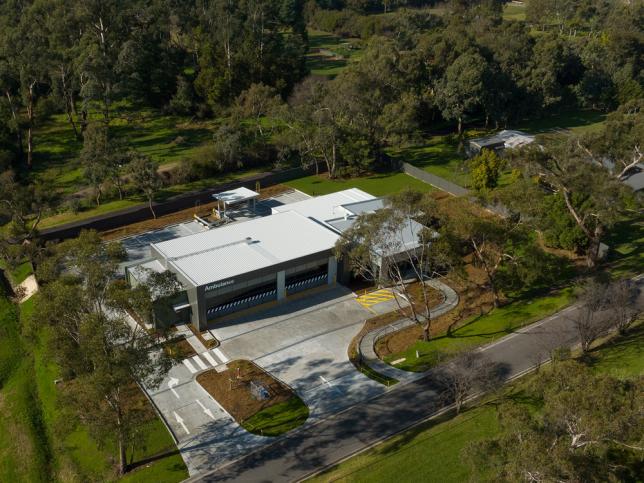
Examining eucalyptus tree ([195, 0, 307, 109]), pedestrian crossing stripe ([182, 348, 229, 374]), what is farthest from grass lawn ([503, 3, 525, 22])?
pedestrian crossing stripe ([182, 348, 229, 374])

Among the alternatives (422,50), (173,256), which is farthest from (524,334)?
(422,50)

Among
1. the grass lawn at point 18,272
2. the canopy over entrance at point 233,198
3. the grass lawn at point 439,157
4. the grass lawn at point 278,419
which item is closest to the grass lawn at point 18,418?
the grass lawn at point 18,272

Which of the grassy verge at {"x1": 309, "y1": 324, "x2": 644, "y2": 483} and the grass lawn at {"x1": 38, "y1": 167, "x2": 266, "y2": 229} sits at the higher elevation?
the grass lawn at {"x1": 38, "y1": 167, "x2": 266, "y2": 229}

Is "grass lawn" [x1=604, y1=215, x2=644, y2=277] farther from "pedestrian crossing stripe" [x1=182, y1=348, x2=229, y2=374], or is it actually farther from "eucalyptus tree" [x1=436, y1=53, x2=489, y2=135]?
"pedestrian crossing stripe" [x1=182, y1=348, x2=229, y2=374]

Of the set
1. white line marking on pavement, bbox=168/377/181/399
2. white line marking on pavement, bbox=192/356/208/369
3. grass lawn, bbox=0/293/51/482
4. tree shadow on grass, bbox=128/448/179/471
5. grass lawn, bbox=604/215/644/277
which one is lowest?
grass lawn, bbox=0/293/51/482

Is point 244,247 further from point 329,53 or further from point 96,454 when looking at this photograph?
point 329,53

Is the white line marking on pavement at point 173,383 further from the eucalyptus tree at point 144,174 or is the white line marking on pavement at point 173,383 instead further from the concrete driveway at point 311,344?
the eucalyptus tree at point 144,174
